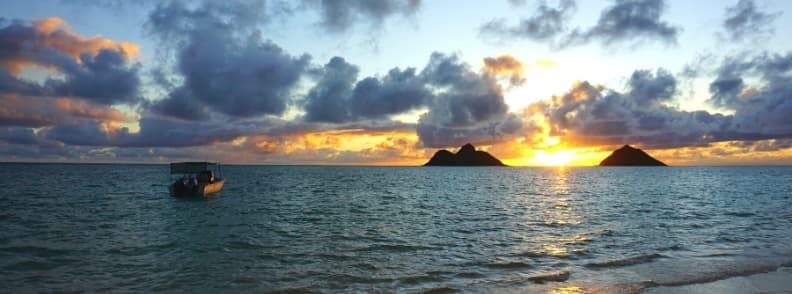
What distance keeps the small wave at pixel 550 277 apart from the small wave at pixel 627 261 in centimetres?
242

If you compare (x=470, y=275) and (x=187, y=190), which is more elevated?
(x=187, y=190)

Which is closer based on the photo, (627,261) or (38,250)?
(627,261)

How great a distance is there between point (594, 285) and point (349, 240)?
1444 cm

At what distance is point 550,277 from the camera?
17.2 m

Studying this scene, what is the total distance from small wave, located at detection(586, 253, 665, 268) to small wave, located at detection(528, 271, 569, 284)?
2.42 m

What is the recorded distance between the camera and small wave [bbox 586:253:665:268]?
19438 mm

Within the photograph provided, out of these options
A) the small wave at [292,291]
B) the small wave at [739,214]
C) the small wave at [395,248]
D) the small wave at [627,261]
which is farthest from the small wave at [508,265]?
the small wave at [739,214]

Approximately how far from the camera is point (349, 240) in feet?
86.2

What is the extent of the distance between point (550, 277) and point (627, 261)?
552 centimetres

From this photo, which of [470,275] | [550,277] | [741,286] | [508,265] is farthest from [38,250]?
[741,286]

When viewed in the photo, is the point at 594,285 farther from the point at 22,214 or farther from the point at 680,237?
the point at 22,214

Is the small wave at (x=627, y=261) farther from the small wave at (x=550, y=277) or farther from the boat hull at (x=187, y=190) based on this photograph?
the boat hull at (x=187, y=190)

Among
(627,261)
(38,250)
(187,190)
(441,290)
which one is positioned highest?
(187,190)

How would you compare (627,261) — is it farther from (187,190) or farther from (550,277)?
(187,190)
